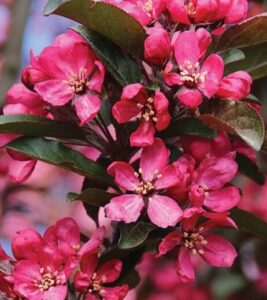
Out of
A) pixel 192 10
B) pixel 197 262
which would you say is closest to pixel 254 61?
pixel 192 10

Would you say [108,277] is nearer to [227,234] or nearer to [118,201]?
[118,201]

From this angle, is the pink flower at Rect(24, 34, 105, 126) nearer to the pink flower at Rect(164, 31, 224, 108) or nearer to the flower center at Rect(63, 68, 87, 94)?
the flower center at Rect(63, 68, 87, 94)

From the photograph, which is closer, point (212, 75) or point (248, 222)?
point (212, 75)

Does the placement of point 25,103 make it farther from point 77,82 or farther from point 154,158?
point 154,158

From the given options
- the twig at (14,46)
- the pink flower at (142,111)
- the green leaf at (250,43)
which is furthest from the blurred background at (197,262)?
the pink flower at (142,111)

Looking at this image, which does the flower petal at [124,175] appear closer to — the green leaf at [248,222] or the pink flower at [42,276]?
the pink flower at [42,276]

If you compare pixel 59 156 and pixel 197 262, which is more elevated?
pixel 59 156
